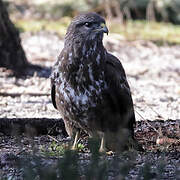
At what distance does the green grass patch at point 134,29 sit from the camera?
1419cm

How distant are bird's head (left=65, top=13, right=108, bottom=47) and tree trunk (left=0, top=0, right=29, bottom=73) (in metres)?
3.76

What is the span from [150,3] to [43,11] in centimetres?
296

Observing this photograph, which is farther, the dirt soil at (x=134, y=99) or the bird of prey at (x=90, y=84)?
the bird of prey at (x=90, y=84)

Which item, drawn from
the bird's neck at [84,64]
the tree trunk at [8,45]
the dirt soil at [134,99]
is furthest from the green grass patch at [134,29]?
the bird's neck at [84,64]

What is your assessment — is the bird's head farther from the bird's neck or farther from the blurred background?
the blurred background

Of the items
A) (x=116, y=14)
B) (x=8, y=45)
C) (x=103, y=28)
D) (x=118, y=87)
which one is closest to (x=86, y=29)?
A: (x=103, y=28)

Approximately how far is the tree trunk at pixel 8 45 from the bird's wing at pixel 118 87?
3.82 metres

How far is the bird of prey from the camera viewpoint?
5762 mm

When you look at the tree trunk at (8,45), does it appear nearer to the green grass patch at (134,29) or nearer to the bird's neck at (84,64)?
the bird's neck at (84,64)

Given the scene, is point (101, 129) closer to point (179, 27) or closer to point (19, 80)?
point (19, 80)

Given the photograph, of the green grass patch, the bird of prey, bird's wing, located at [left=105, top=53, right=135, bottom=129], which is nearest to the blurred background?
the green grass patch

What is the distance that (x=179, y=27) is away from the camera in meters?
16.1

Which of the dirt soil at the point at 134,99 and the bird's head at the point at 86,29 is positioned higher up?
the bird's head at the point at 86,29

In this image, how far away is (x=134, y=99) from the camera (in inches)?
343
